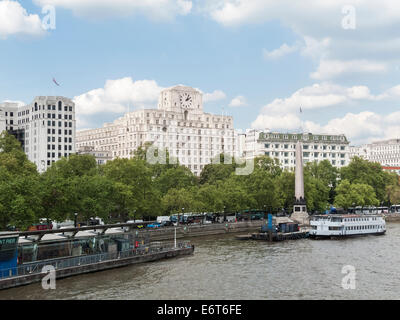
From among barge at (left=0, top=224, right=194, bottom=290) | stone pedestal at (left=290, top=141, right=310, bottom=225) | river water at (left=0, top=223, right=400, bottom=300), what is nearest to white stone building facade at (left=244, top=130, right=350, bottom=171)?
stone pedestal at (left=290, top=141, right=310, bottom=225)

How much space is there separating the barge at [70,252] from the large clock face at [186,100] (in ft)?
395

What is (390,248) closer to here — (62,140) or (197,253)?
(197,253)

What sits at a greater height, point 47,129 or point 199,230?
point 47,129

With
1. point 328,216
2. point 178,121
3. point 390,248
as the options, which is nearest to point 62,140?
point 178,121

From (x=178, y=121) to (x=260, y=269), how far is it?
123 metres

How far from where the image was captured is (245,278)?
48344mm

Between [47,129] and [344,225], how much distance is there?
94201 mm

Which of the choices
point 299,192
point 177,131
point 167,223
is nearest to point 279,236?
point 167,223

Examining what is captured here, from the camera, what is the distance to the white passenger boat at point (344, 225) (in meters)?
86.1

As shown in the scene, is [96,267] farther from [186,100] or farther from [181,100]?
[186,100]

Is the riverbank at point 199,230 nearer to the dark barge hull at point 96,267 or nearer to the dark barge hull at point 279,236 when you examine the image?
the dark barge hull at point 279,236

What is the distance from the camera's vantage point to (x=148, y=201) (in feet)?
295

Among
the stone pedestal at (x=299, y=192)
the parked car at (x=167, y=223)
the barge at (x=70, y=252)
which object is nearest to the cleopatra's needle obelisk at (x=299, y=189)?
the stone pedestal at (x=299, y=192)

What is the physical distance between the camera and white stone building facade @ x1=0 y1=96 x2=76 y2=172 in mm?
149875
